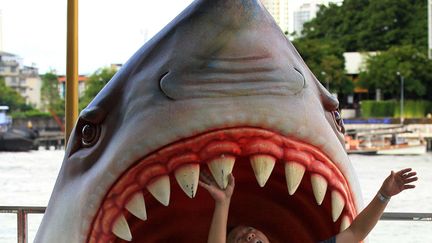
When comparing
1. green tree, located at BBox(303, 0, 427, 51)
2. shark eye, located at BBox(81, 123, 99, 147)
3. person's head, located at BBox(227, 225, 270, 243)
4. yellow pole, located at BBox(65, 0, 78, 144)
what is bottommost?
person's head, located at BBox(227, 225, 270, 243)

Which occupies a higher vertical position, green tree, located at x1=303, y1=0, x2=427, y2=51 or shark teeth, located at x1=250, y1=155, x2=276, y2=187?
green tree, located at x1=303, y1=0, x2=427, y2=51

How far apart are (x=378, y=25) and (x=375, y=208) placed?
2485 inches

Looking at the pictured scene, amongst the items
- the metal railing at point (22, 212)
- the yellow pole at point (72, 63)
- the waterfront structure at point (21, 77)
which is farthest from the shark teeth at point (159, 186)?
the waterfront structure at point (21, 77)

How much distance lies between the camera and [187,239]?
233 cm

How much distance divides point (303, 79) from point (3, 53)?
8532cm

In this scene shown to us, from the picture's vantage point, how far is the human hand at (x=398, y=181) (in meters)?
1.84

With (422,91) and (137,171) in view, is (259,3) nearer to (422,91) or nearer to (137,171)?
(137,171)

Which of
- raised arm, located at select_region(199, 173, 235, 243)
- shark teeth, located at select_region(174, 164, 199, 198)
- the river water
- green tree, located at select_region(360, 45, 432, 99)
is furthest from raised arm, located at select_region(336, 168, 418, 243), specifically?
green tree, located at select_region(360, 45, 432, 99)

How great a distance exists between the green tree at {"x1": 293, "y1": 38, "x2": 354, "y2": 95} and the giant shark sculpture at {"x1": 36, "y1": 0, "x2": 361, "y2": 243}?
54443 millimetres

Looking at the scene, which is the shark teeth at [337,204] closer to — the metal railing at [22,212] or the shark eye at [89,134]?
the shark eye at [89,134]

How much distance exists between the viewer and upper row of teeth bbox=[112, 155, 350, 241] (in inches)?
61.6

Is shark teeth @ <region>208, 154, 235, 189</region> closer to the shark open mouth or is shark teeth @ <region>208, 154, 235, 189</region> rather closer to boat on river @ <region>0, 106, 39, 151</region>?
the shark open mouth

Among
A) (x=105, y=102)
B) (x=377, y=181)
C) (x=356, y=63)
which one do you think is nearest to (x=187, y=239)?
(x=105, y=102)

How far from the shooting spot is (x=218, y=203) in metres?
1.77
